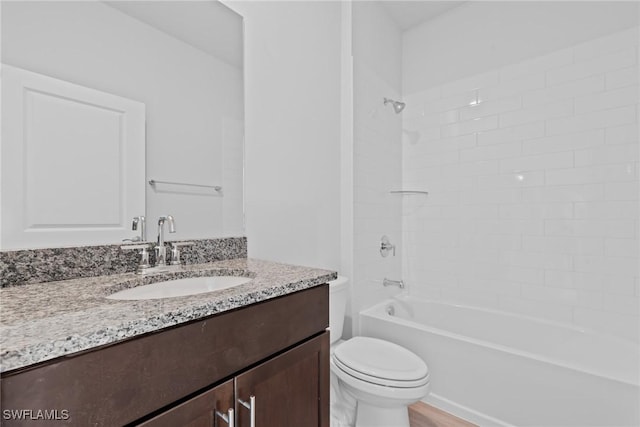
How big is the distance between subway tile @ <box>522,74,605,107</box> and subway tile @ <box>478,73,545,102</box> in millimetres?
41

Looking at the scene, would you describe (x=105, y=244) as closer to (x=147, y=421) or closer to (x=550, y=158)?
(x=147, y=421)

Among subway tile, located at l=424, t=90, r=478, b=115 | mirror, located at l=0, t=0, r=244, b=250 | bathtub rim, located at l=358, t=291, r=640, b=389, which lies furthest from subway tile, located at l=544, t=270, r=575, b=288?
mirror, located at l=0, t=0, r=244, b=250

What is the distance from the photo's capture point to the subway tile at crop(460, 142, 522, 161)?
2.09m

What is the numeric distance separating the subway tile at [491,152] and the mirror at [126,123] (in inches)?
65.9

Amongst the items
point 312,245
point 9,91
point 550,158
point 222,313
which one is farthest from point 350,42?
point 222,313

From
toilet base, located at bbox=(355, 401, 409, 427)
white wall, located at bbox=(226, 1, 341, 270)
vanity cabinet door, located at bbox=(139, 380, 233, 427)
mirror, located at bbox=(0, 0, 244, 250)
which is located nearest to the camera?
vanity cabinet door, located at bbox=(139, 380, 233, 427)

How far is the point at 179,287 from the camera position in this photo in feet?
3.24

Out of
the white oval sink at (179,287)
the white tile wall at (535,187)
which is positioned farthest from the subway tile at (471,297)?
the white oval sink at (179,287)

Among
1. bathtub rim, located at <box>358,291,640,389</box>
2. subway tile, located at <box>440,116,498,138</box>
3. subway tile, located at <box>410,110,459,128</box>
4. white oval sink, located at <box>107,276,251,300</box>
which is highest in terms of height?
subway tile, located at <box>410,110,459,128</box>

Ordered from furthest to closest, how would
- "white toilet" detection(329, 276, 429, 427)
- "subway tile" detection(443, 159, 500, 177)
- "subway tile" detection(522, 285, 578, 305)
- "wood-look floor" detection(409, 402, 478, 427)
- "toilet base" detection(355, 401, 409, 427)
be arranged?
"subway tile" detection(443, 159, 500, 177) → "subway tile" detection(522, 285, 578, 305) → "wood-look floor" detection(409, 402, 478, 427) → "toilet base" detection(355, 401, 409, 427) → "white toilet" detection(329, 276, 429, 427)

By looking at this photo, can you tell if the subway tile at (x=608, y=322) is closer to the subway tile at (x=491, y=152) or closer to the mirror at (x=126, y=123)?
the subway tile at (x=491, y=152)

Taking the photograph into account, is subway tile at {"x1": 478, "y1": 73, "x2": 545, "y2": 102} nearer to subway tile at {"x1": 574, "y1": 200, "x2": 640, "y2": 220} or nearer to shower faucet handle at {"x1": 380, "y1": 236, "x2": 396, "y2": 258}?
subway tile at {"x1": 574, "y1": 200, "x2": 640, "y2": 220}

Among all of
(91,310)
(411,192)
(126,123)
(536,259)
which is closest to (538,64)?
(411,192)

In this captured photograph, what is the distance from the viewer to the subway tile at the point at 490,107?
210 cm
